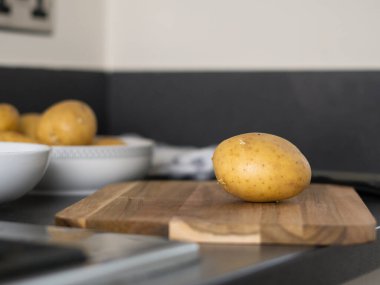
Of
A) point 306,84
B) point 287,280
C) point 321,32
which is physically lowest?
point 287,280

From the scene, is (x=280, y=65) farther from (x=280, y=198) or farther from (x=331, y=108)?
(x=280, y=198)

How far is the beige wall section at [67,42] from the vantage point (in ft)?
5.25

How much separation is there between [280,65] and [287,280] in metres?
0.95

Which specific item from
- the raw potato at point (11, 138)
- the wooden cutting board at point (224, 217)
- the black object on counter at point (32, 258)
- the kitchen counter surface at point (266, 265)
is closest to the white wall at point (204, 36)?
the raw potato at point (11, 138)

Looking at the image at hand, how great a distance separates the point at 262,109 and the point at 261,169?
29.5 inches

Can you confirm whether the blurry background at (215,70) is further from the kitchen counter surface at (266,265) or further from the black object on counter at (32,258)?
the black object on counter at (32,258)

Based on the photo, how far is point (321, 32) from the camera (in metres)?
1.59

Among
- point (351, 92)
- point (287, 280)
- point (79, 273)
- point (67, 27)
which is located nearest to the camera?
point (79, 273)

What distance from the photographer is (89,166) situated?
1.16m

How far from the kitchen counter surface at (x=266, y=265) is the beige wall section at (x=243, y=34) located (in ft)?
2.41

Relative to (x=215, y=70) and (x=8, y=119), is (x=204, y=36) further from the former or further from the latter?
(x=8, y=119)

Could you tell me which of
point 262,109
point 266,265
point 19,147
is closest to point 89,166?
point 19,147

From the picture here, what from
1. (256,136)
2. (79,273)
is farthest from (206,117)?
(79,273)

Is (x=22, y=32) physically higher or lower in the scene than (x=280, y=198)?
higher
